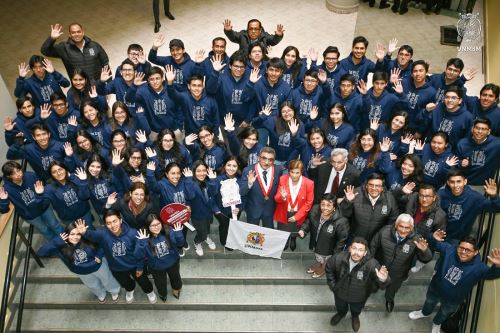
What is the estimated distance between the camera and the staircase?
258 inches

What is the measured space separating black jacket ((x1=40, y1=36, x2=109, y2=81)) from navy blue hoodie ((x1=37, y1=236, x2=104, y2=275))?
3.31 m

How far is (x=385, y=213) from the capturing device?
19.0 feet

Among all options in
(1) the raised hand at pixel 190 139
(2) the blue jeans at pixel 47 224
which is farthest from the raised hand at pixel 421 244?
(2) the blue jeans at pixel 47 224

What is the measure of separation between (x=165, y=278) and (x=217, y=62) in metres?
3.20

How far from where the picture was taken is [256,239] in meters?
6.38

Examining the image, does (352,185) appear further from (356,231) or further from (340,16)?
(340,16)

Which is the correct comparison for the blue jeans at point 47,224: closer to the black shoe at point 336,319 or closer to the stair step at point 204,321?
the stair step at point 204,321

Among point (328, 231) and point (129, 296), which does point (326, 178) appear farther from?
point (129, 296)

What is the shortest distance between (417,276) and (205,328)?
302 centimetres

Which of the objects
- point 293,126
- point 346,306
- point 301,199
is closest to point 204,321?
point 346,306

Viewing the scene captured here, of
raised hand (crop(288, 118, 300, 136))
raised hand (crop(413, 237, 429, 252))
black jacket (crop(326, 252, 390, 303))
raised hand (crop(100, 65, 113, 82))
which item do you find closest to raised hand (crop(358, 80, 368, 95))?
raised hand (crop(288, 118, 300, 136))

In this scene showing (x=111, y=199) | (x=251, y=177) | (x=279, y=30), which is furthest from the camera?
(x=279, y=30)

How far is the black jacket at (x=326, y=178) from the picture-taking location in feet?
19.8

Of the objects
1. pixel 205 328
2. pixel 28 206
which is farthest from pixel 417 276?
pixel 28 206
